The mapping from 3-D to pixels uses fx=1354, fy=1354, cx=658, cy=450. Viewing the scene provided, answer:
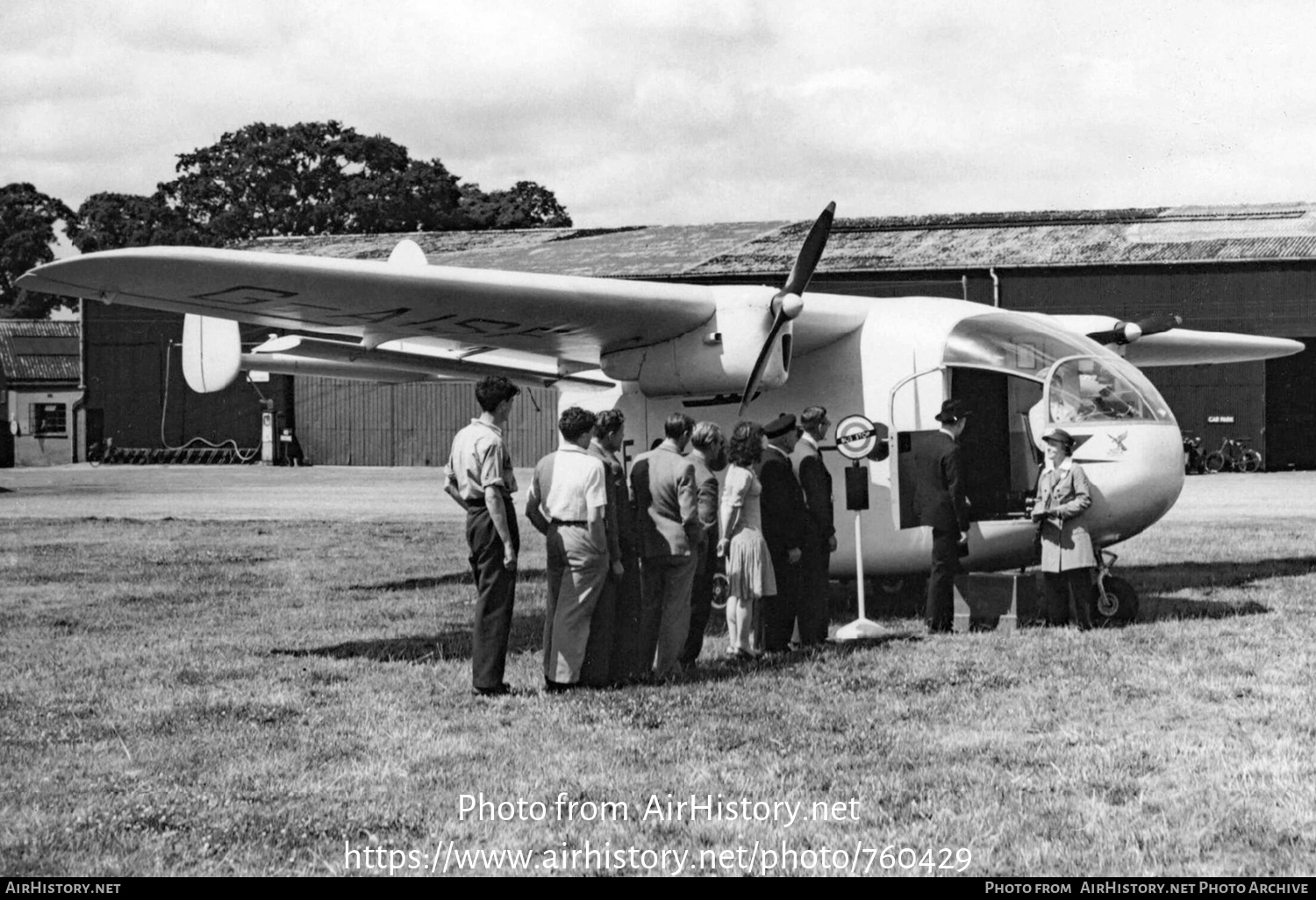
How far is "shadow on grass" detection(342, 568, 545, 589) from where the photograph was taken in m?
14.3

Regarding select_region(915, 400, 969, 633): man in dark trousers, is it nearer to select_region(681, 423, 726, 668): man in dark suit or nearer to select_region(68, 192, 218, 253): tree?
select_region(681, 423, 726, 668): man in dark suit

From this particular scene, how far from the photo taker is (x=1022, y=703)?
7680 mm

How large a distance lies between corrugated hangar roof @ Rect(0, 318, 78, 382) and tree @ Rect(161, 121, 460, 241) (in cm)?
1575

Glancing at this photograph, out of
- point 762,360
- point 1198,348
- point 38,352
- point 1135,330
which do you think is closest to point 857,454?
point 762,360

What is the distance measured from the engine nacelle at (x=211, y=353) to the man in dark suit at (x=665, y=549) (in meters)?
4.42

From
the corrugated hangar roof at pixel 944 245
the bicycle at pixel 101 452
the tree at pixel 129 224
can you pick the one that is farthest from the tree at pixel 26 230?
the corrugated hangar roof at pixel 944 245

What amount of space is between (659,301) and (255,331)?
3621 cm

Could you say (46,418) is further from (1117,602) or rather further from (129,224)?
(1117,602)

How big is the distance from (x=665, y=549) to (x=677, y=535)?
0.12 meters

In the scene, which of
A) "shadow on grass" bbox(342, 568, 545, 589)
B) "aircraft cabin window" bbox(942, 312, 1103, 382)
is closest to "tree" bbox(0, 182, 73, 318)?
"shadow on grass" bbox(342, 568, 545, 589)

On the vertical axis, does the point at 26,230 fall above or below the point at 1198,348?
above

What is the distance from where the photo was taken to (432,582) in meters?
14.9
